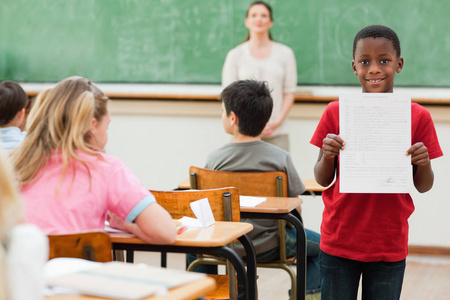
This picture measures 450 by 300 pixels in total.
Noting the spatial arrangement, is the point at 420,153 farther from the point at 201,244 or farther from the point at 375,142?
the point at 201,244

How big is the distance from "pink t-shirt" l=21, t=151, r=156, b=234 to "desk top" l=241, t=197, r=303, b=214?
80 cm

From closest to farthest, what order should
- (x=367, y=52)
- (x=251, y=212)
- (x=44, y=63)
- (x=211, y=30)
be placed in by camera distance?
1. (x=367, y=52)
2. (x=251, y=212)
3. (x=211, y=30)
4. (x=44, y=63)

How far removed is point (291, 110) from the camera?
5.20 m

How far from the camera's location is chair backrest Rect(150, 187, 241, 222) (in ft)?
8.59

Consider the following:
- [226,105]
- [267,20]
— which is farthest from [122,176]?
[267,20]

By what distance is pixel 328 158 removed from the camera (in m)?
2.25

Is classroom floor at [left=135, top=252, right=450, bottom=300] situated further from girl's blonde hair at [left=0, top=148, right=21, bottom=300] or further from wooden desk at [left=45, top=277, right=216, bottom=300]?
girl's blonde hair at [left=0, top=148, right=21, bottom=300]

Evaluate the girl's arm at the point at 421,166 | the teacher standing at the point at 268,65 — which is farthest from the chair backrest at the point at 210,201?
the teacher standing at the point at 268,65

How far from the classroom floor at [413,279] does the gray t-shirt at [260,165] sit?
39.8 inches

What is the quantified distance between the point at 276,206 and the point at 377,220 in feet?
1.99

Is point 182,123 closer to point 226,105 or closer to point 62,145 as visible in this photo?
point 226,105

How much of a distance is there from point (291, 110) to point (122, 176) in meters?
3.29

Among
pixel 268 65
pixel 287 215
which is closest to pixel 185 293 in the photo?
pixel 287 215

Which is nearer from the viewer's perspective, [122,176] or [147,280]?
[147,280]
